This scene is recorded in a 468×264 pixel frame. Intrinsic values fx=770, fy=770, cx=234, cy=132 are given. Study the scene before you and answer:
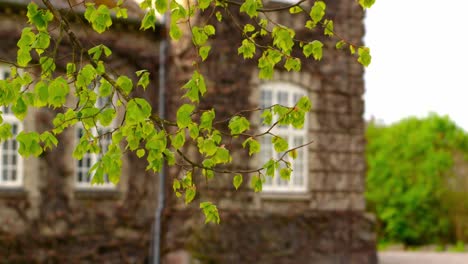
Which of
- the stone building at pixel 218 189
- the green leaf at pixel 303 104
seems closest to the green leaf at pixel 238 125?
the green leaf at pixel 303 104

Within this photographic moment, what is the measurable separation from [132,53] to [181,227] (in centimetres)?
324

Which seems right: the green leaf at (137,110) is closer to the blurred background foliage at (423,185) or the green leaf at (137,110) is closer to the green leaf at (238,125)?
the green leaf at (238,125)

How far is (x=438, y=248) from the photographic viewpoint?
25797 millimetres

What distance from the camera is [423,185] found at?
2775 centimetres

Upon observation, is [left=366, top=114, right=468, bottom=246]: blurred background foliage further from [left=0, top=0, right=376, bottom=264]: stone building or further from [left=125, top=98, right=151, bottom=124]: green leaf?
[left=125, top=98, right=151, bottom=124]: green leaf

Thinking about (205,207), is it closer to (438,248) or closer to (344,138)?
(344,138)

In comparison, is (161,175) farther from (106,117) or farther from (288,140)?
(106,117)

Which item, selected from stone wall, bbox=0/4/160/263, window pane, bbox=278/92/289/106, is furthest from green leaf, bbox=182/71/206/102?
window pane, bbox=278/92/289/106

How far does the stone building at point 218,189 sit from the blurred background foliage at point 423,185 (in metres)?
12.8

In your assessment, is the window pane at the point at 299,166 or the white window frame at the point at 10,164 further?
the window pane at the point at 299,166

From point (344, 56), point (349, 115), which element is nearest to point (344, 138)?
point (349, 115)

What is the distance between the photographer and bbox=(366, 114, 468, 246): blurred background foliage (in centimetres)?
2769

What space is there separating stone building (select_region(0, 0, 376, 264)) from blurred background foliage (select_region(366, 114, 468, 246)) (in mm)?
12776

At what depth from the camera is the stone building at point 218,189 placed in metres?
12.8
